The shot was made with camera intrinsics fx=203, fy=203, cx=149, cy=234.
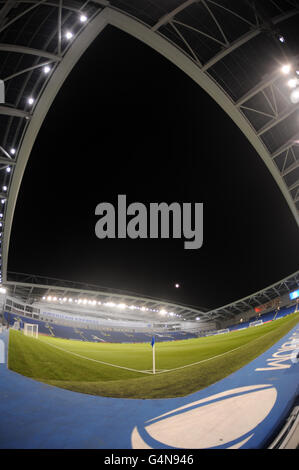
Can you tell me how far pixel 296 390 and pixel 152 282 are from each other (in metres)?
27.3

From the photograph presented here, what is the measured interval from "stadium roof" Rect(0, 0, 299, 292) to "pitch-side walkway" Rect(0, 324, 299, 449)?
1144cm

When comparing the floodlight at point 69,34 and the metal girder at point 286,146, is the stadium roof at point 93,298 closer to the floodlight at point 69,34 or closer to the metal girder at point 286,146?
the floodlight at point 69,34

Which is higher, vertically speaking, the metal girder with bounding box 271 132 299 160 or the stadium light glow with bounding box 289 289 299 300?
the metal girder with bounding box 271 132 299 160

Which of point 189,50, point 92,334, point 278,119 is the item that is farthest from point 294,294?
point 92,334

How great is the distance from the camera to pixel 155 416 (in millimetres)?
3789

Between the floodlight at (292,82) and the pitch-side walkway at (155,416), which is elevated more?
the floodlight at (292,82)

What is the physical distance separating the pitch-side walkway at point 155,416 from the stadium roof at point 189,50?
37.5 feet

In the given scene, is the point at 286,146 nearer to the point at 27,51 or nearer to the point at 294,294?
the point at 27,51

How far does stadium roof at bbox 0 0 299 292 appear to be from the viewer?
26.9 ft

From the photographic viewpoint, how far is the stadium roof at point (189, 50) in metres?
8.19

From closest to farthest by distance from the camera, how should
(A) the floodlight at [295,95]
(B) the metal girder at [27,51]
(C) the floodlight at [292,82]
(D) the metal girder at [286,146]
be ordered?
(B) the metal girder at [27,51], (C) the floodlight at [292,82], (A) the floodlight at [295,95], (D) the metal girder at [286,146]

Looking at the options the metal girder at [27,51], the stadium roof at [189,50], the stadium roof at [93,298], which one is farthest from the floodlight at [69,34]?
the stadium roof at [93,298]

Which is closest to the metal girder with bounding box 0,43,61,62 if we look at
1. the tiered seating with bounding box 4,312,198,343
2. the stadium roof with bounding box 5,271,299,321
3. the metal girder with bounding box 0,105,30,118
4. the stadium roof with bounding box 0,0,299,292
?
the stadium roof with bounding box 0,0,299,292

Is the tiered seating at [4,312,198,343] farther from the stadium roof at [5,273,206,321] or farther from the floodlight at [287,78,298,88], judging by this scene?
the floodlight at [287,78,298,88]
